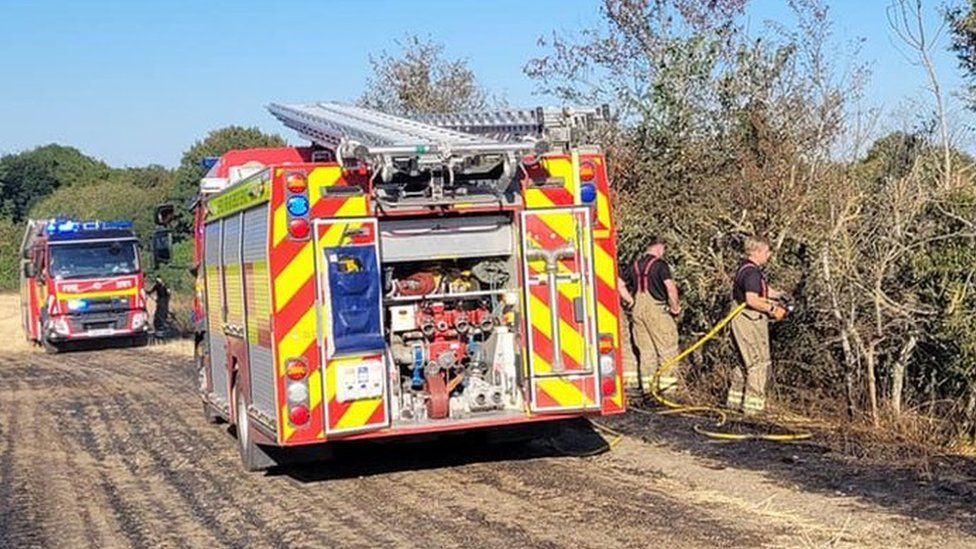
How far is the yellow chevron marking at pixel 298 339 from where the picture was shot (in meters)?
9.92

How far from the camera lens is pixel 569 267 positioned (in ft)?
34.5

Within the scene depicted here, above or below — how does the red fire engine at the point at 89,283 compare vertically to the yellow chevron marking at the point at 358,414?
above

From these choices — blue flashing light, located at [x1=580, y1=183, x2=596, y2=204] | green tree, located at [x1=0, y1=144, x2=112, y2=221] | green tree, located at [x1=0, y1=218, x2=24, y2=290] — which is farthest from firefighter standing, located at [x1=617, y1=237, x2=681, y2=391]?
green tree, located at [x1=0, y1=144, x2=112, y2=221]

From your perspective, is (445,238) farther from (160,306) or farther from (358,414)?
(160,306)

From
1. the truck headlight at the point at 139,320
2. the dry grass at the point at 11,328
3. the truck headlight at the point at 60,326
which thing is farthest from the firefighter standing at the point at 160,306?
the truck headlight at the point at 60,326

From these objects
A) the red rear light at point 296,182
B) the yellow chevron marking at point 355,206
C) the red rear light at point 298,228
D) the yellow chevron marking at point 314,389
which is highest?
the red rear light at point 296,182

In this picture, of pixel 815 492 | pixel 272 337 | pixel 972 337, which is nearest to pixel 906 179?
pixel 972 337

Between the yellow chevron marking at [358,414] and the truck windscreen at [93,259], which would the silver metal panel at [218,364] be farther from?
the truck windscreen at [93,259]

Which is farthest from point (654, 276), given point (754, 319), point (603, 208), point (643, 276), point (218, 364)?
point (218, 364)

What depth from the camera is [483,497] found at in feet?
31.8

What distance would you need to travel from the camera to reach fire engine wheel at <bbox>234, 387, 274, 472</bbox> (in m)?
11.4

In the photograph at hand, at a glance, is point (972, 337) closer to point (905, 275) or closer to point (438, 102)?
point (905, 275)

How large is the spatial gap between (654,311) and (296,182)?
5.75m

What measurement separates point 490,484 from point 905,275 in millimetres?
3935
